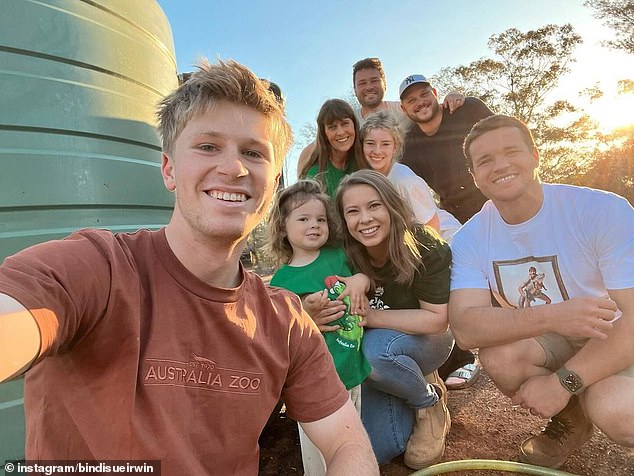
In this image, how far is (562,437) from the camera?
238 cm

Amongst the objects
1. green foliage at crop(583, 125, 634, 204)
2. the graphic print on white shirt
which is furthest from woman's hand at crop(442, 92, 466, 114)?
green foliage at crop(583, 125, 634, 204)

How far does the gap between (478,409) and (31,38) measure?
3.49 metres

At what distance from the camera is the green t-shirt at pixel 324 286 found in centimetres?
221

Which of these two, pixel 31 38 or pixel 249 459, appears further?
pixel 31 38

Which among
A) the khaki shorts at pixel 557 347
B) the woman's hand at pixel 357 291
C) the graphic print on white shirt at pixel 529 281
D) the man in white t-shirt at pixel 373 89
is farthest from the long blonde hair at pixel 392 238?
the man in white t-shirt at pixel 373 89

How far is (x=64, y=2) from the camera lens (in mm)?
1980

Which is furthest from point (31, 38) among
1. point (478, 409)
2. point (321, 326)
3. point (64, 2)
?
point (478, 409)

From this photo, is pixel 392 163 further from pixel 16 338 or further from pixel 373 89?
pixel 16 338

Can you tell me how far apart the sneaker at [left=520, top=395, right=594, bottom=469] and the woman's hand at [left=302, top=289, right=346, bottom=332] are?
1356 mm

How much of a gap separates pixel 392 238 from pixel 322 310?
21.9 inches

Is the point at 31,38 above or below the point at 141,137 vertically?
above

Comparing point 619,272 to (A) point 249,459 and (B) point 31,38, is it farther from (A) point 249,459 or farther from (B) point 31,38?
(B) point 31,38

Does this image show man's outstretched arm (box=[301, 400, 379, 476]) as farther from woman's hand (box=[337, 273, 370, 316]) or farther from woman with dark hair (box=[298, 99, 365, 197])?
woman with dark hair (box=[298, 99, 365, 197])

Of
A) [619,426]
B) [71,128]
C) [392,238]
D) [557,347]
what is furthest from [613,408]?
[71,128]
